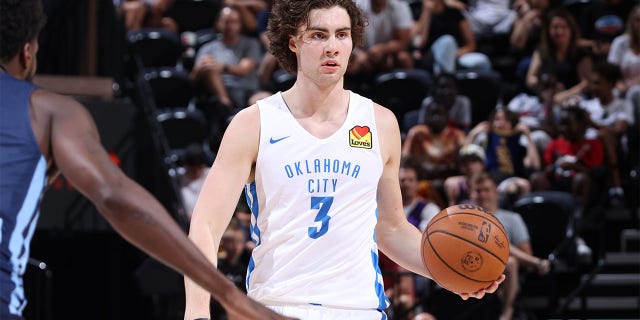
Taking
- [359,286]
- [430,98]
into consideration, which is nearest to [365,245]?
[359,286]

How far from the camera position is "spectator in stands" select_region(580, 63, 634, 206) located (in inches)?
408

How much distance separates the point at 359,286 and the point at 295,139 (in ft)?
1.98

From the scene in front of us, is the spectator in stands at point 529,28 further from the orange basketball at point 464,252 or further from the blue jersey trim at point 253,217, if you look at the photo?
the blue jersey trim at point 253,217

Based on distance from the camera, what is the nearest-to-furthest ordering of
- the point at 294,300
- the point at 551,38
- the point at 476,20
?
1. the point at 294,300
2. the point at 551,38
3. the point at 476,20

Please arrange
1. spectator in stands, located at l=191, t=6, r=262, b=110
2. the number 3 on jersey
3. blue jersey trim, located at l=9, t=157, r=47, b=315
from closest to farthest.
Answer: blue jersey trim, located at l=9, t=157, r=47, b=315 → the number 3 on jersey → spectator in stands, located at l=191, t=6, r=262, b=110

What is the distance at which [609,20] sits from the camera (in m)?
12.3

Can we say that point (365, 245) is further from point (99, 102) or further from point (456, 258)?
point (99, 102)

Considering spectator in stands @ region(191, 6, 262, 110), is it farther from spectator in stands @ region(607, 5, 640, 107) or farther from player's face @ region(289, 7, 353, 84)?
player's face @ region(289, 7, 353, 84)

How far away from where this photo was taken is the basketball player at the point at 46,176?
262cm

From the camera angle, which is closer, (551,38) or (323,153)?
(323,153)

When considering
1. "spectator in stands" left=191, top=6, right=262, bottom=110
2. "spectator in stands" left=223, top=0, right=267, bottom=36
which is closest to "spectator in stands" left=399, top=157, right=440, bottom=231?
"spectator in stands" left=191, top=6, right=262, bottom=110

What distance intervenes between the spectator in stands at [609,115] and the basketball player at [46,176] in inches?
321

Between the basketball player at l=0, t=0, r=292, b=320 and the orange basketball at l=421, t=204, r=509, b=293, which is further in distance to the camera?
the orange basketball at l=421, t=204, r=509, b=293

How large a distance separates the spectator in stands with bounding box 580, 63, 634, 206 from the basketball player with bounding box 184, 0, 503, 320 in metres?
6.44
